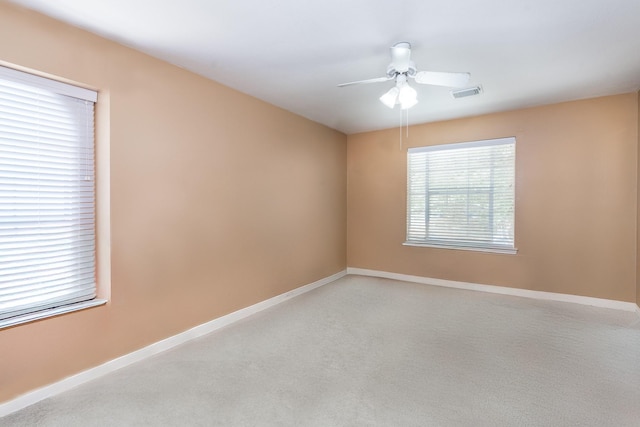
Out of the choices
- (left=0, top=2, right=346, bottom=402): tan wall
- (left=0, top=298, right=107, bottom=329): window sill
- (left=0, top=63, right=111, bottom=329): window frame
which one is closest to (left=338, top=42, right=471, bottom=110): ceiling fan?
(left=0, top=2, right=346, bottom=402): tan wall

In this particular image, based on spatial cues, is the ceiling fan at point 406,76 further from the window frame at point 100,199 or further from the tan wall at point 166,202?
the window frame at point 100,199

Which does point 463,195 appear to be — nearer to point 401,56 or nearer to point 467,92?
point 467,92

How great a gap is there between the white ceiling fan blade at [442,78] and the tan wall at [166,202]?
6.09 feet

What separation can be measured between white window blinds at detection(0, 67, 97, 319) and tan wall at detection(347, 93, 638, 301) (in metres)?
4.00

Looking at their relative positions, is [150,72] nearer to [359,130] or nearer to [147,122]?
[147,122]

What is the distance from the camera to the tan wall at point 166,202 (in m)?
1.91

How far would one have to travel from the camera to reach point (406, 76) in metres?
2.48

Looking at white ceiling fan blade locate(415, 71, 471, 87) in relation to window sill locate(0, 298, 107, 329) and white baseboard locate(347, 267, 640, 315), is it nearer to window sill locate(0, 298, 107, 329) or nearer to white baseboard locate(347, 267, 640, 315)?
window sill locate(0, 298, 107, 329)

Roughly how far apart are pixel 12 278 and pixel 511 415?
3046 millimetres

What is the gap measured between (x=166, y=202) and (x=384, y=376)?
7.10ft

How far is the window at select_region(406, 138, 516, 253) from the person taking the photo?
3980mm

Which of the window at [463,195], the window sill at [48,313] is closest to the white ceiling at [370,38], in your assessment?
the window at [463,195]

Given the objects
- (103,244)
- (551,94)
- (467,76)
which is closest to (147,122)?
(103,244)

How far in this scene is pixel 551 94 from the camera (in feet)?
11.0
